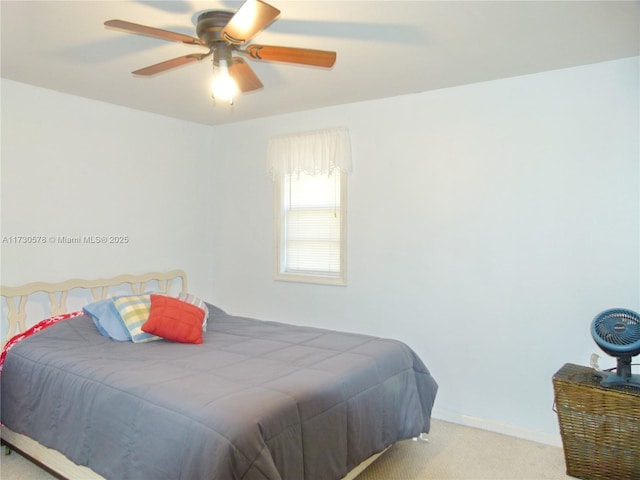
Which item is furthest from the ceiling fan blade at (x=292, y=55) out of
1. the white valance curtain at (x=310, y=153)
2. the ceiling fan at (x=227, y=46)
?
the white valance curtain at (x=310, y=153)

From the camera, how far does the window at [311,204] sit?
396 centimetres

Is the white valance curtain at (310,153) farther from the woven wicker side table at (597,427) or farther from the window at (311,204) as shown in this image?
the woven wicker side table at (597,427)

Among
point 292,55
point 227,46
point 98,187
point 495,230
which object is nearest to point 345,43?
point 292,55

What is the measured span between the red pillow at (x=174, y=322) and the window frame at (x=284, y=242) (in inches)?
48.2

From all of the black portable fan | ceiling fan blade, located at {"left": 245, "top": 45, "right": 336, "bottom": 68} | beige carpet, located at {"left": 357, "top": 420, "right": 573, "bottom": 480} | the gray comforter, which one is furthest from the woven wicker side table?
ceiling fan blade, located at {"left": 245, "top": 45, "right": 336, "bottom": 68}

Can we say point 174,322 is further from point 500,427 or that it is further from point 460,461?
point 500,427

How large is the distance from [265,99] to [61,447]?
2.78m

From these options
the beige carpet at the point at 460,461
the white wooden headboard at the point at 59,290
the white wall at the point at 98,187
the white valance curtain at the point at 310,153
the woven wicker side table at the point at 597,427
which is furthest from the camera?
the white valance curtain at the point at 310,153

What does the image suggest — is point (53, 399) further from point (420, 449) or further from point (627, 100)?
point (627, 100)

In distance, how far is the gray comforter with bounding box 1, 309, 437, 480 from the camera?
1.81 meters

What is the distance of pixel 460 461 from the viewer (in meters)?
2.84

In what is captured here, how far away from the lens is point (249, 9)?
5.66 feet

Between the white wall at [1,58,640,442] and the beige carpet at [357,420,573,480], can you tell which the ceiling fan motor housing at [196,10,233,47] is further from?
the beige carpet at [357,420,573,480]

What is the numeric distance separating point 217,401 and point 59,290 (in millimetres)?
2221
